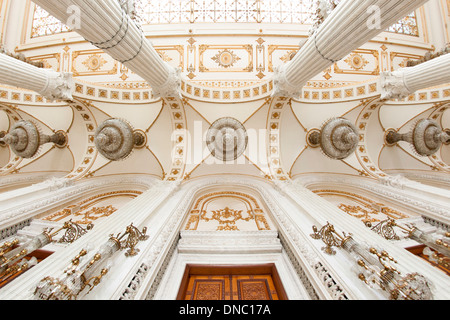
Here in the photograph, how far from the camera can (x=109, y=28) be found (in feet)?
11.4

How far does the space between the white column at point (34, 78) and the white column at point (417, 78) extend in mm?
8755

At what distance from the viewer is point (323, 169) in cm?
846

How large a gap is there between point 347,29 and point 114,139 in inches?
289

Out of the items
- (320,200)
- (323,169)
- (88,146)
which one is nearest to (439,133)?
(323,169)

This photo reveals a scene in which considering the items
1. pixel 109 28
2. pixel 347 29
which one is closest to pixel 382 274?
pixel 347 29

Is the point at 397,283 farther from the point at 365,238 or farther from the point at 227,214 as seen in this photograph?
the point at 227,214

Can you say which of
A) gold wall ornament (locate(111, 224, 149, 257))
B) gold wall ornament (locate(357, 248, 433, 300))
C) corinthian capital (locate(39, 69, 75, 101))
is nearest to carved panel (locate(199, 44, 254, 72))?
corinthian capital (locate(39, 69, 75, 101))

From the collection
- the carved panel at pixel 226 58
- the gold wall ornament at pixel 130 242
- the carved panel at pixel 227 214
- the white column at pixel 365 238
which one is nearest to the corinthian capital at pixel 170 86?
the carved panel at pixel 226 58

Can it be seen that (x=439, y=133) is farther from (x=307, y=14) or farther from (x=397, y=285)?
→ (x=397, y=285)

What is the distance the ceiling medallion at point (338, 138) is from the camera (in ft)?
23.1

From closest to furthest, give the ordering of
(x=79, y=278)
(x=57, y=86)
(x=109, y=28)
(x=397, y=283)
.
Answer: (x=397, y=283) → (x=79, y=278) → (x=109, y=28) → (x=57, y=86)

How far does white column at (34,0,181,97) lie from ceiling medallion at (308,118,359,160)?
6437 millimetres

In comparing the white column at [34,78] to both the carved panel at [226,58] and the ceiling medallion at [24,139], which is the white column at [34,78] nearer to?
the ceiling medallion at [24,139]

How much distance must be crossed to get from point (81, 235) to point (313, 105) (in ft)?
28.2
